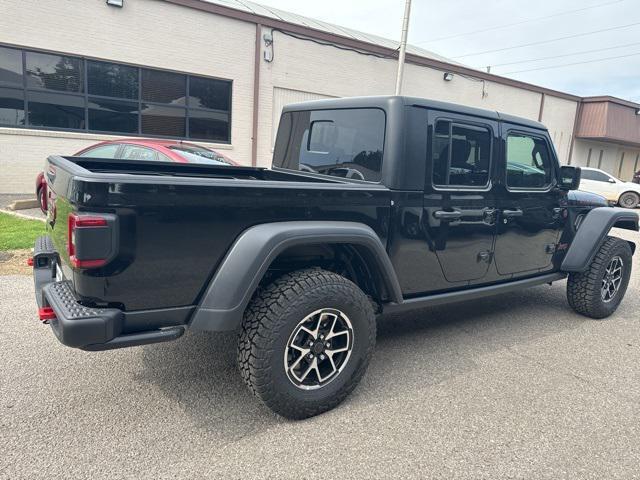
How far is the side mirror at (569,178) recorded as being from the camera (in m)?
4.28

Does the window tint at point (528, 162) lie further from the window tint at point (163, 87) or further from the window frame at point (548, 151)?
the window tint at point (163, 87)

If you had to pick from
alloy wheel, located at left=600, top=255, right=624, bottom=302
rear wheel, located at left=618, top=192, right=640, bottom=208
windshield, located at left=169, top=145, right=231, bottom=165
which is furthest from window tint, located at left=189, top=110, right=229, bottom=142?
rear wheel, located at left=618, top=192, right=640, bottom=208

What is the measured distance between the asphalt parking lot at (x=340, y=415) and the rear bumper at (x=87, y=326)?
59cm

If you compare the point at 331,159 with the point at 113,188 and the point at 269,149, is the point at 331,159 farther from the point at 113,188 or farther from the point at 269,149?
the point at 269,149

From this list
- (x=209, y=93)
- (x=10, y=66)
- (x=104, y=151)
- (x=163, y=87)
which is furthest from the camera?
(x=209, y=93)

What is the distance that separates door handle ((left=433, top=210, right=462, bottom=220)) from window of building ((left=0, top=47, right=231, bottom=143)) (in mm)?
10695

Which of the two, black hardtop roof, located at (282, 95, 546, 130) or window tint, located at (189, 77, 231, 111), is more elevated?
window tint, located at (189, 77, 231, 111)

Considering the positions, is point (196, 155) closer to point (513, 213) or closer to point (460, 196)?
point (460, 196)

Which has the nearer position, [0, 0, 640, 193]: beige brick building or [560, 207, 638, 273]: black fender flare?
[560, 207, 638, 273]: black fender flare

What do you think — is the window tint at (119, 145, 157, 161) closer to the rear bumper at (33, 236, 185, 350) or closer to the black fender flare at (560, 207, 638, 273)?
the rear bumper at (33, 236, 185, 350)

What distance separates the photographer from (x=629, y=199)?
1770 centimetres

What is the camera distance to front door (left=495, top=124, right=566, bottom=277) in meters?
3.87

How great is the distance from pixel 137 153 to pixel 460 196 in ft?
15.6

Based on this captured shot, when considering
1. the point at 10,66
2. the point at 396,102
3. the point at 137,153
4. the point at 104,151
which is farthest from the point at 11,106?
the point at 396,102
